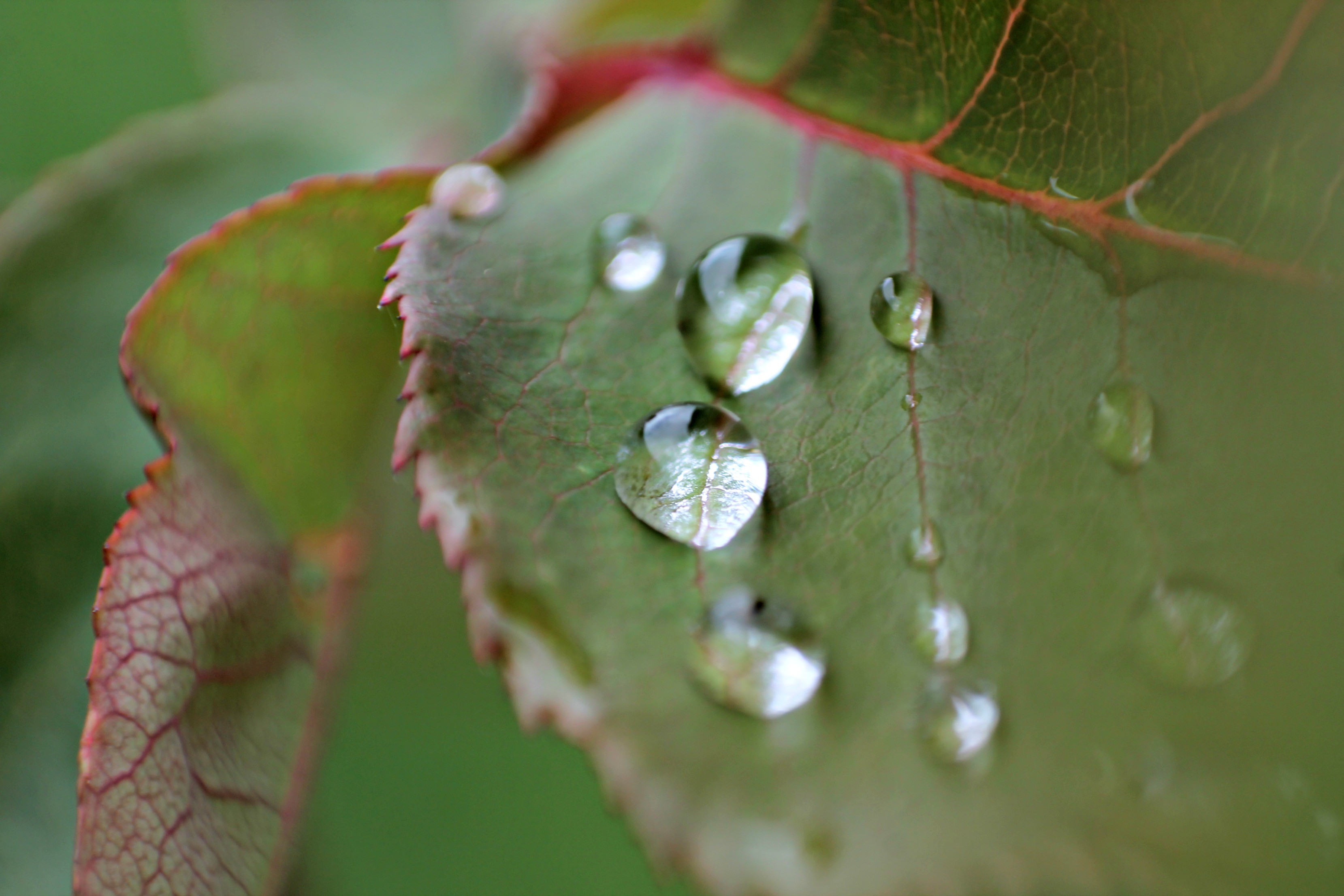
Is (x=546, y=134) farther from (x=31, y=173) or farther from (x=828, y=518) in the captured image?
(x=31, y=173)

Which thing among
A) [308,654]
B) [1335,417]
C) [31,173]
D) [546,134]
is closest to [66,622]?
[308,654]

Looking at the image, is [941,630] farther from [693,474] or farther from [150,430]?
[150,430]

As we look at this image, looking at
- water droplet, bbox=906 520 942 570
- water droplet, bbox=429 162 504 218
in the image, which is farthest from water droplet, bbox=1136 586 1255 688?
water droplet, bbox=429 162 504 218

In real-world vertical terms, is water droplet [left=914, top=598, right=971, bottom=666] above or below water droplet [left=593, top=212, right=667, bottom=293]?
below

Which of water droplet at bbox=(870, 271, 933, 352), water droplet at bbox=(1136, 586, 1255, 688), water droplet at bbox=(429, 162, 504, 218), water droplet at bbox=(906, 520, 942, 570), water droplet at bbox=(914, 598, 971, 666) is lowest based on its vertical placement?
water droplet at bbox=(1136, 586, 1255, 688)

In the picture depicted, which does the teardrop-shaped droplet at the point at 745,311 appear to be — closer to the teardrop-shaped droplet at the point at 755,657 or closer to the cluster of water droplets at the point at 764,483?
the cluster of water droplets at the point at 764,483

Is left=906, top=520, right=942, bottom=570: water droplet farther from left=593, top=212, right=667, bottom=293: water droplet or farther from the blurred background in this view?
the blurred background

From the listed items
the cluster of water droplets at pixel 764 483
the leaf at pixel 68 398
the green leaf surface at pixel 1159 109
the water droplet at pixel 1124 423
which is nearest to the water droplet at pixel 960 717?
the cluster of water droplets at pixel 764 483
